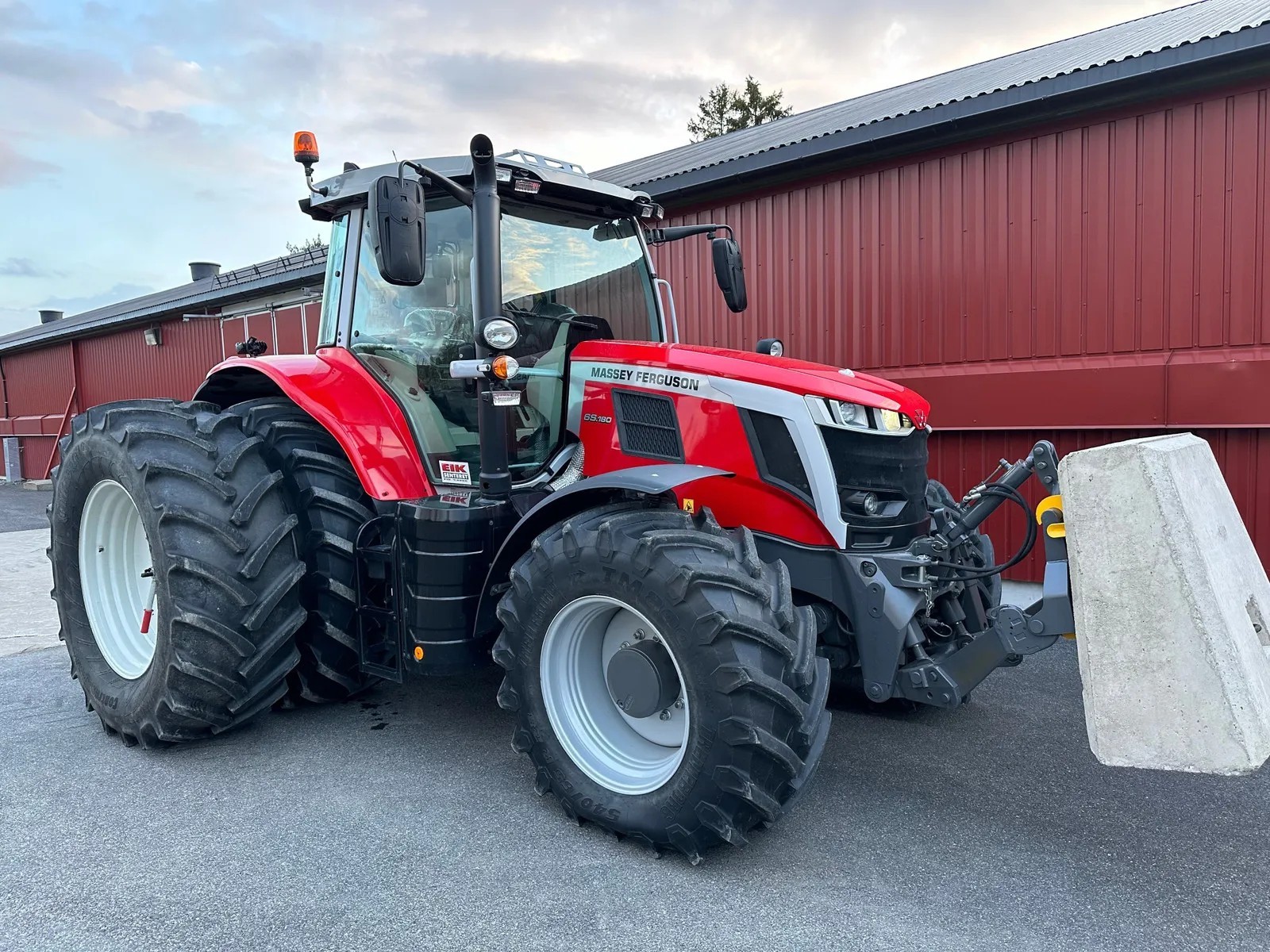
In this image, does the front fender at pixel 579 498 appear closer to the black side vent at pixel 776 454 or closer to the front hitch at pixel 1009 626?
the black side vent at pixel 776 454

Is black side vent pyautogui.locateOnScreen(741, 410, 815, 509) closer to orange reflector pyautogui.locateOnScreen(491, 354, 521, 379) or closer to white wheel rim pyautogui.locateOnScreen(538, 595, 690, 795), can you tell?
white wheel rim pyautogui.locateOnScreen(538, 595, 690, 795)

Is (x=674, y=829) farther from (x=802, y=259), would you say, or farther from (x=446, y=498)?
(x=802, y=259)

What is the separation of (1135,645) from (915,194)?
15.8 ft

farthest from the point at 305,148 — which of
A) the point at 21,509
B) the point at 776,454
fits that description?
the point at 21,509

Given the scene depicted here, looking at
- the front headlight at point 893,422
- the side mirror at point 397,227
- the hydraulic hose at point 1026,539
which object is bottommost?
the hydraulic hose at point 1026,539

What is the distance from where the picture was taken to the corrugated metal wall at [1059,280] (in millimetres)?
5191

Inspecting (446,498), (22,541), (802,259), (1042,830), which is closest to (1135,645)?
(1042,830)

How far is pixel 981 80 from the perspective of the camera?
716cm

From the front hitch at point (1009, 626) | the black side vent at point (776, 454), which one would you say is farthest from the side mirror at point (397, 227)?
the front hitch at point (1009, 626)

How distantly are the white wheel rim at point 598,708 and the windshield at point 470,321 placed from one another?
829 millimetres

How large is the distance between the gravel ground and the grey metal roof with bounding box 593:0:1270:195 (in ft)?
14.2

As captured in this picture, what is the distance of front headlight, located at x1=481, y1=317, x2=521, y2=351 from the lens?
320 centimetres

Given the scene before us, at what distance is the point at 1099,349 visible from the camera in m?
5.64

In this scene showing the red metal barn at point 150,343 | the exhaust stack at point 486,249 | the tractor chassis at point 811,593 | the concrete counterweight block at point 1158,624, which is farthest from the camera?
the red metal barn at point 150,343
